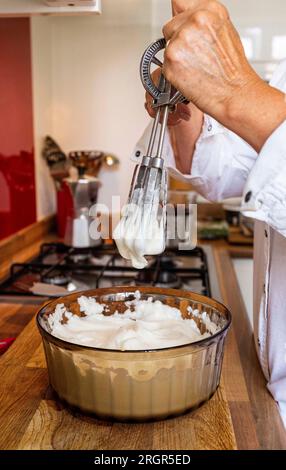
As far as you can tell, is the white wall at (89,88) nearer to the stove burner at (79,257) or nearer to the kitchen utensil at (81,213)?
the kitchen utensil at (81,213)

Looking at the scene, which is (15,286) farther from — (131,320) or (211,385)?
(211,385)

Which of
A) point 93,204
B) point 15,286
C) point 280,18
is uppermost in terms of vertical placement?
point 280,18

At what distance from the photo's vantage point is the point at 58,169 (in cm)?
165

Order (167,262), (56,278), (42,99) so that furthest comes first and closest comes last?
(42,99) < (167,262) < (56,278)

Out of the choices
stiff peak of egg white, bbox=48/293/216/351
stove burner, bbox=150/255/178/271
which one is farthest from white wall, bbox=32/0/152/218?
stiff peak of egg white, bbox=48/293/216/351

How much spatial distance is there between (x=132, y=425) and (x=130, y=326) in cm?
13

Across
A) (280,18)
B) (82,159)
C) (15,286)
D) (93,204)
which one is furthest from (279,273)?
(82,159)

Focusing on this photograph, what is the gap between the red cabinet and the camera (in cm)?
133

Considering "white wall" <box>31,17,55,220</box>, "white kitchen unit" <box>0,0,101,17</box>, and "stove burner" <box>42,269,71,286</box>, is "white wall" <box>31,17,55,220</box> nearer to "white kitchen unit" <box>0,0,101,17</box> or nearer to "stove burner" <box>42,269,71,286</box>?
"stove burner" <box>42,269,71,286</box>

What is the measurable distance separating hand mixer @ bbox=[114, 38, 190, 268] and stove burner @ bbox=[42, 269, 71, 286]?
0.59 meters

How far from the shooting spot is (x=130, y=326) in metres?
Answer: 0.63

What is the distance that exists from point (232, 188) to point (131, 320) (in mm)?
316

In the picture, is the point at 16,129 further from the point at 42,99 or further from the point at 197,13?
the point at 197,13

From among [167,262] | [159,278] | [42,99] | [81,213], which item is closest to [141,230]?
[159,278]
